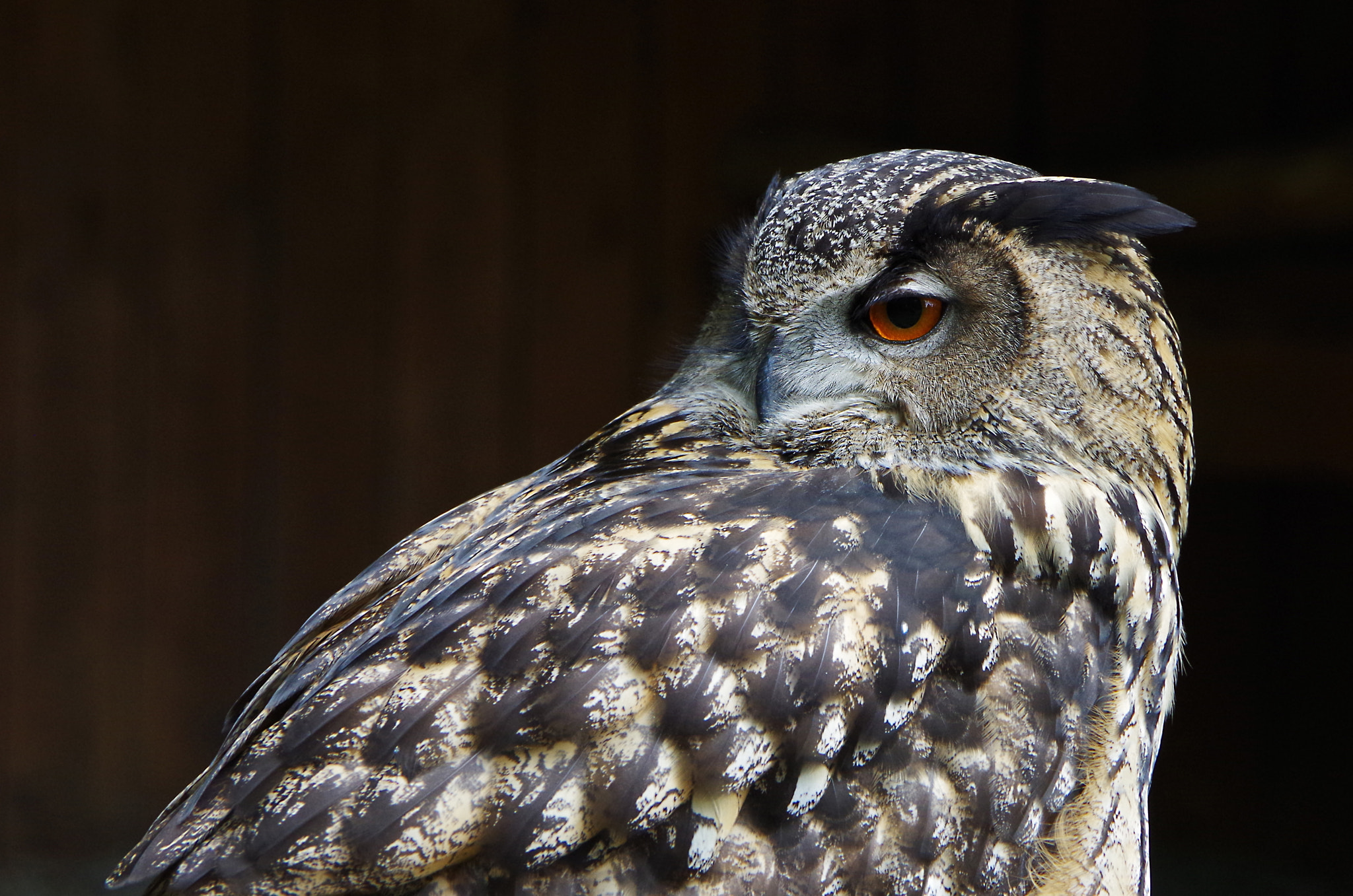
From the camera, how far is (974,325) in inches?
56.0

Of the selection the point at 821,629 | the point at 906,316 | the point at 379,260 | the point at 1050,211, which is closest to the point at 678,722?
the point at 821,629

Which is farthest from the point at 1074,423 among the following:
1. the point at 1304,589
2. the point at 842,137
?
the point at 1304,589

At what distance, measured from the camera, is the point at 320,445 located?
365 centimetres

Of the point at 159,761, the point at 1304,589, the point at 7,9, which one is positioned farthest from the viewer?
the point at 1304,589

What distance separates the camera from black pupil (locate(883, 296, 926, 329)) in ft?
4.70

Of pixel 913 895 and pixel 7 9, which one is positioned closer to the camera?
pixel 913 895

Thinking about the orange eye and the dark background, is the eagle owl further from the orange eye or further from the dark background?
the dark background

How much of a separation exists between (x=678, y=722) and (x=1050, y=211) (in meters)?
0.72

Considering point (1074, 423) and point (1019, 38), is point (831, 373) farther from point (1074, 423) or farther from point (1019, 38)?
point (1019, 38)

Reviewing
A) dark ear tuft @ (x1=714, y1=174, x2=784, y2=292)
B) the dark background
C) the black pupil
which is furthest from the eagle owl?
the dark background

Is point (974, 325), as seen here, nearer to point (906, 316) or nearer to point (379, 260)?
point (906, 316)

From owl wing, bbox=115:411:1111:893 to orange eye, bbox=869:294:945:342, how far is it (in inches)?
10.6

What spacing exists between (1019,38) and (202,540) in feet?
9.39

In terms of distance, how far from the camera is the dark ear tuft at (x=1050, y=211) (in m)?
1.39
